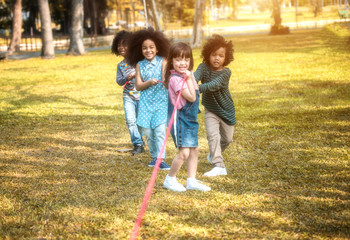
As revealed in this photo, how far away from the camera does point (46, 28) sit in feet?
79.5

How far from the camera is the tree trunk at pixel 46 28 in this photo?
→ 23.9 metres

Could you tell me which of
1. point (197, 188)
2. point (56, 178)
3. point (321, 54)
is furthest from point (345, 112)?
point (321, 54)

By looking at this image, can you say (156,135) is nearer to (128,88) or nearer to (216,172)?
(216,172)

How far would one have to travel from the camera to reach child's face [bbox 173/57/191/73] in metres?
4.28

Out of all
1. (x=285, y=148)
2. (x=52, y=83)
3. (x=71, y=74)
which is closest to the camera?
(x=285, y=148)

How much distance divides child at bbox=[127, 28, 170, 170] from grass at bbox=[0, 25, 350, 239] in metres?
0.66

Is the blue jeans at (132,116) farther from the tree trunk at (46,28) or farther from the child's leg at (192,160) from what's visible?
the tree trunk at (46,28)

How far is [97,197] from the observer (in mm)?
4500

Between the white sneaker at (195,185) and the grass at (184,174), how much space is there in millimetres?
90

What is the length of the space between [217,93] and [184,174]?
3.23 feet

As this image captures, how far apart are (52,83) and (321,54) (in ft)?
35.3

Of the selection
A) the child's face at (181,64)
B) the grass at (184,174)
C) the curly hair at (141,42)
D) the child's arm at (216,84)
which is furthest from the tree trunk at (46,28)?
the child's face at (181,64)

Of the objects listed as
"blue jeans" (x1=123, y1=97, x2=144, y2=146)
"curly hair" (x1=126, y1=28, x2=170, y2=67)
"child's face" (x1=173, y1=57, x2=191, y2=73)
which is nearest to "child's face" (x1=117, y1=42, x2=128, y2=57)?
"blue jeans" (x1=123, y1=97, x2=144, y2=146)

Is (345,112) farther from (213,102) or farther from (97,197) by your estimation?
(97,197)
